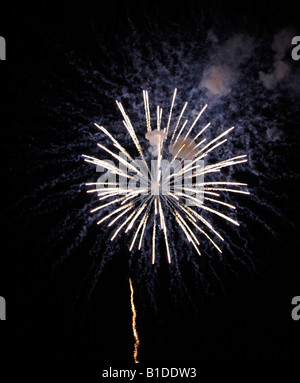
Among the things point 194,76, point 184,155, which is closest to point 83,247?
point 184,155

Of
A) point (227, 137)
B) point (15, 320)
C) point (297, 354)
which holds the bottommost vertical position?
point (297, 354)
